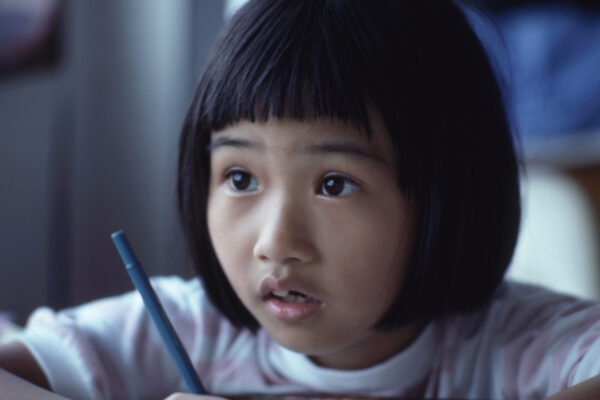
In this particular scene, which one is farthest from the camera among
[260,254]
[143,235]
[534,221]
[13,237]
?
[143,235]

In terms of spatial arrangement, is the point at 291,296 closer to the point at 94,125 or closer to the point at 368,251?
the point at 368,251

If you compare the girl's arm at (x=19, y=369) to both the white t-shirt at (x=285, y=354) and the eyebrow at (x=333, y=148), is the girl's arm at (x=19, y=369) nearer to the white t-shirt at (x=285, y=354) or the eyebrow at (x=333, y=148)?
the white t-shirt at (x=285, y=354)

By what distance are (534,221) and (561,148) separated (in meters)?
0.68

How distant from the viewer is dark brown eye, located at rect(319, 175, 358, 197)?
40 cm

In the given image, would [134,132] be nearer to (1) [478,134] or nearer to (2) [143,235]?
(2) [143,235]

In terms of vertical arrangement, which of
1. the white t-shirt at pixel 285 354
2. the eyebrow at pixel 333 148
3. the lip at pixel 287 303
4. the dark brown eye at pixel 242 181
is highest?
the eyebrow at pixel 333 148

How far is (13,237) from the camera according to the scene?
3.74 ft

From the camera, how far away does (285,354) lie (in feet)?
1.65

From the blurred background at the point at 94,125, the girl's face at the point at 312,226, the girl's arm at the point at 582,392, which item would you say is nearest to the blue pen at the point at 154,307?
the girl's face at the point at 312,226

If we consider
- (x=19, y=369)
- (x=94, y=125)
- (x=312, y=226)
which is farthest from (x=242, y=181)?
(x=94, y=125)

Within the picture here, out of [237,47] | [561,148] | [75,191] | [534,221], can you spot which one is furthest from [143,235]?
[561,148]

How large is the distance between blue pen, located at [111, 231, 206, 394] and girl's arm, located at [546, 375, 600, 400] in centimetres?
21

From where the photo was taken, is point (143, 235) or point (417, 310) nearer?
point (417, 310)

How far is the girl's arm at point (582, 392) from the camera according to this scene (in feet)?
1.06
